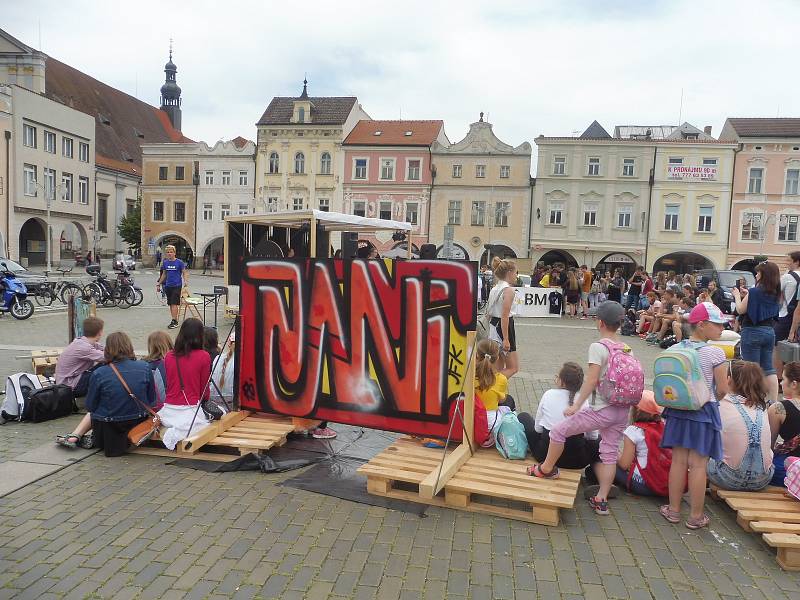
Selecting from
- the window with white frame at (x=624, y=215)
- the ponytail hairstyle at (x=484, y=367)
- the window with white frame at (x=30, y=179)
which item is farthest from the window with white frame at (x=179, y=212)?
the ponytail hairstyle at (x=484, y=367)

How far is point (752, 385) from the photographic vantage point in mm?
4953

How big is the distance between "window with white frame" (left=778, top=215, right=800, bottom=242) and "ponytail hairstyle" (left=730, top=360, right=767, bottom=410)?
42.8m

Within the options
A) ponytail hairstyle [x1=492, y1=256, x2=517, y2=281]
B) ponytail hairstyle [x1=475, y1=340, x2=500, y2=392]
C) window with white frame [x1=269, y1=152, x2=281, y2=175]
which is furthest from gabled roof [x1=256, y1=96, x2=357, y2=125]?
ponytail hairstyle [x1=475, y1=340, x2=500, y2=392]

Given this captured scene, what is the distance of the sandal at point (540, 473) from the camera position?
195 inches

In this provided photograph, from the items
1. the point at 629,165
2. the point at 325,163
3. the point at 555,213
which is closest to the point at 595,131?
the point at 629,165

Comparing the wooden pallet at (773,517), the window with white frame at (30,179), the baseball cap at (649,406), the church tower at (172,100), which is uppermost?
the church tower at (172,100)

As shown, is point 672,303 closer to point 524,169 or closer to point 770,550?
point 770,550

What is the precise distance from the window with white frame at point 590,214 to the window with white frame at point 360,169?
15707mm

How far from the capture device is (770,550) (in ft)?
14.1

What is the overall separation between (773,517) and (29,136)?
47093mm

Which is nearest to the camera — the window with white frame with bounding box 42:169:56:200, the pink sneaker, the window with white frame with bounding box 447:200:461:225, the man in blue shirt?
the pink sneaker

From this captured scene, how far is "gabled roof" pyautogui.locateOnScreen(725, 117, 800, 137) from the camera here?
41.1 m

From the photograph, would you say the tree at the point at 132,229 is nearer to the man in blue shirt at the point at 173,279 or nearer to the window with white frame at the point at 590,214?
the window with white frame at the point at 590,214

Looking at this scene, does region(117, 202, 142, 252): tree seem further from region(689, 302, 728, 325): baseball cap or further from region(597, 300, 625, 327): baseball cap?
region(689, 302, 728, 325): baseball cap
